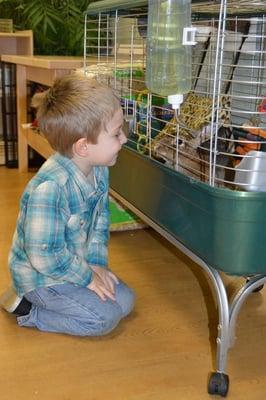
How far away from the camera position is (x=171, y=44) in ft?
3.34

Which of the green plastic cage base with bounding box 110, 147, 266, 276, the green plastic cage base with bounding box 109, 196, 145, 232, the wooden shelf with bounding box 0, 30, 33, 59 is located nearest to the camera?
the green plastic cage base with bounding box 110, 147, 266, 276

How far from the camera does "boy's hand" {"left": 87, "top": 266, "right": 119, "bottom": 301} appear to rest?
3.64 feet

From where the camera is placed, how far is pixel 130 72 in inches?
53.2

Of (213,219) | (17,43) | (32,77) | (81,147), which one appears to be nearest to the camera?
(213,219)

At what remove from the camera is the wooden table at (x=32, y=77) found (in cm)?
171

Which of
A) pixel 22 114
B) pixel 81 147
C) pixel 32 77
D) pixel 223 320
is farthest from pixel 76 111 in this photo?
pixel 22 114

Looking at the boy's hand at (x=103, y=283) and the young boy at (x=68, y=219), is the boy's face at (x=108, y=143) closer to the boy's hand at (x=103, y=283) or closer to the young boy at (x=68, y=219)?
the young boy at (x=68, y=219)

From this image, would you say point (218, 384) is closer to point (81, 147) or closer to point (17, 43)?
point (81, 147)

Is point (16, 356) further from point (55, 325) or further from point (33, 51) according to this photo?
point (33, 51)

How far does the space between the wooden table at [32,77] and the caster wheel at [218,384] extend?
1.14 m

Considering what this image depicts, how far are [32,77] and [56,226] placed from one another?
1275mm

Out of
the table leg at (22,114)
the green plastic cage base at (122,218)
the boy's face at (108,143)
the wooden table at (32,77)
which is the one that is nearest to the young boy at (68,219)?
the boy's face at (108,143)

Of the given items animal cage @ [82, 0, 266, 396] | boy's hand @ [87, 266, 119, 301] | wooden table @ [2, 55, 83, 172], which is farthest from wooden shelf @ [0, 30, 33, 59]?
boy's hand @ [87, 266, 119, 301]

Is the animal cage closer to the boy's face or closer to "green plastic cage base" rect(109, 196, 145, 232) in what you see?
the boy's face
